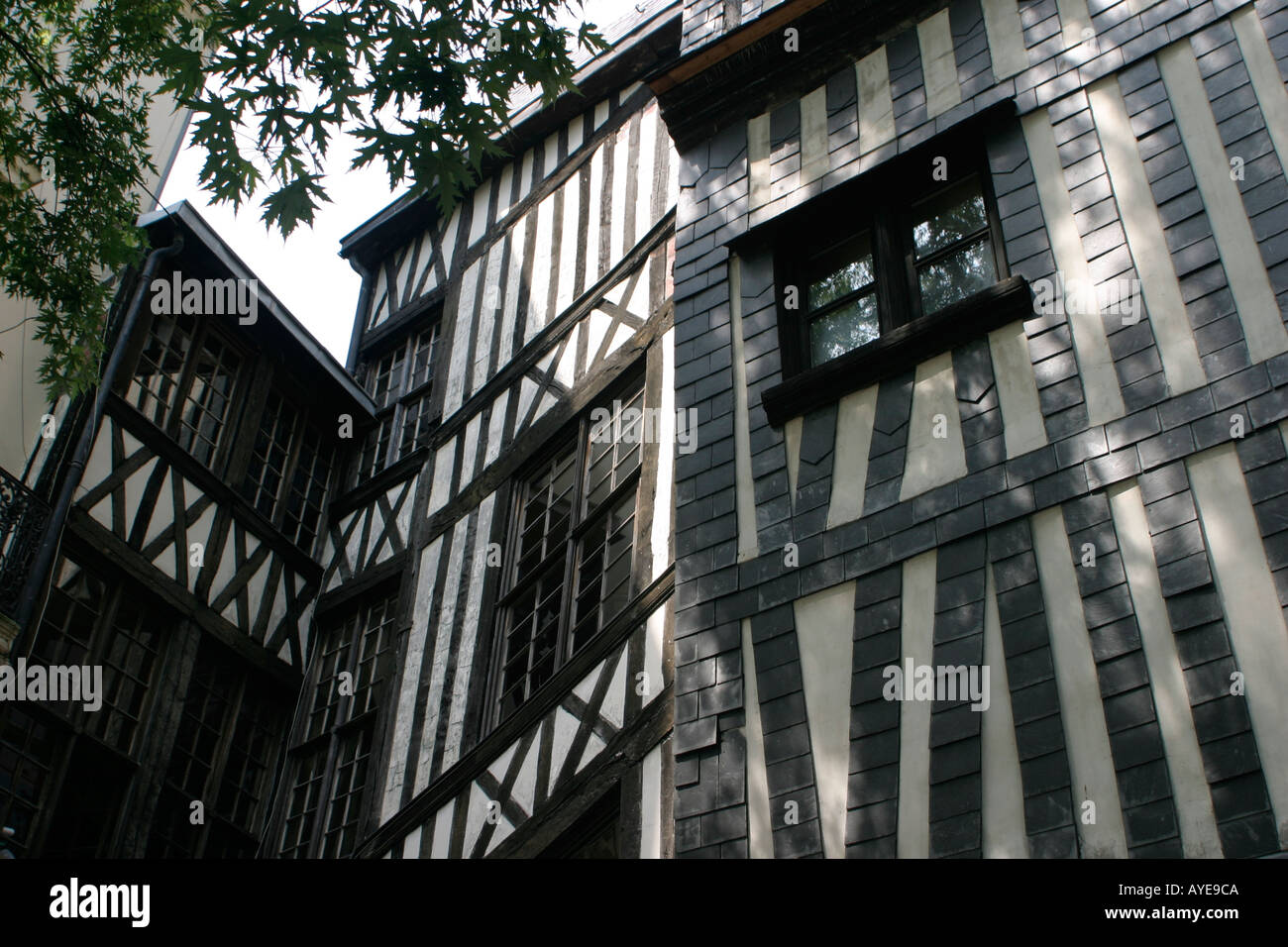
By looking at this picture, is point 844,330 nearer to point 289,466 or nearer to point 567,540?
point 567,540

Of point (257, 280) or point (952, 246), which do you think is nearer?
point (952, 246)

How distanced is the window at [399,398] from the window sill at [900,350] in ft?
20.2

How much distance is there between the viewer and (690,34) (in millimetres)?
8969

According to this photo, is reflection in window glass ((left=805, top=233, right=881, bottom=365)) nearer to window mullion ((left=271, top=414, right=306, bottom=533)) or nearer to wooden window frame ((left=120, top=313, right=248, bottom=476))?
wooden window frame ((left=120, top=313, right=248, bottom=476))

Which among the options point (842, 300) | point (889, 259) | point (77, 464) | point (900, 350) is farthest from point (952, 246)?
point (77, 464)

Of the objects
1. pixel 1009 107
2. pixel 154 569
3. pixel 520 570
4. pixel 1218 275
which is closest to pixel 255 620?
pixel 154 569

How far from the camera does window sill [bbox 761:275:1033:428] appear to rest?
6.18 meters

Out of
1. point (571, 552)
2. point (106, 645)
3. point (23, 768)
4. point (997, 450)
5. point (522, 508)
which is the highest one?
point (522, 508)

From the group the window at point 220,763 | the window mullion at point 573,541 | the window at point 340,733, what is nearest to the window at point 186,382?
the window at point 220,763

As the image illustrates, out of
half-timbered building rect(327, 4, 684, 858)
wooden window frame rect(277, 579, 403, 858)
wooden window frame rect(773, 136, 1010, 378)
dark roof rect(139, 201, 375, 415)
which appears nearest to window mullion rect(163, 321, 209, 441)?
dark roof rect(139, 201, 375, 415)

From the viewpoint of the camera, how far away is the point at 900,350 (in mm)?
6492

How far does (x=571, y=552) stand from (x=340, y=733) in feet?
10.7

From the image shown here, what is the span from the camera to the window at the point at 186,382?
11.5m

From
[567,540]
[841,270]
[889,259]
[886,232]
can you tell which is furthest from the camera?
[567,540]
